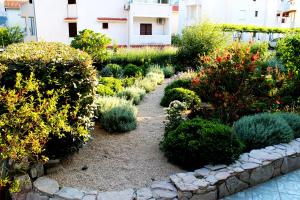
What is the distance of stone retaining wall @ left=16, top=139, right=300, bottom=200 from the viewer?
151 inches

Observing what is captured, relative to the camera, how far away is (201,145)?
4.47 metres

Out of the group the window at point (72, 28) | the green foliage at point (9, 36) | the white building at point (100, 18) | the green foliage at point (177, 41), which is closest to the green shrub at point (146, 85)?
the green foliage at point (177, 41)

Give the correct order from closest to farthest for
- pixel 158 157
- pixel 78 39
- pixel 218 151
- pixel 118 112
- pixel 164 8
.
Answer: pixel 218 151
pixel 158 157
pixel 118 112
pixel 78 39
pixel 164 8

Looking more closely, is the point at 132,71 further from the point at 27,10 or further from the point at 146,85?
the point at 27,10

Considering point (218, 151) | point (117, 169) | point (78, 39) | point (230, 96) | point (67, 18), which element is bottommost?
point (117, 169)

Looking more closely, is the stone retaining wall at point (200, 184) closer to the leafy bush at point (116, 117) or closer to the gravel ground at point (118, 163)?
the gravel ground at point (118, 163)

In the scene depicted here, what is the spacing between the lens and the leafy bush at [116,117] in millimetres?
6266

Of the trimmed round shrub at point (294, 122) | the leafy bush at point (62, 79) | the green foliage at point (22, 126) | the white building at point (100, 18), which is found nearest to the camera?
the green foliage at point (22, 126)

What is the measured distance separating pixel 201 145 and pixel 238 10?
105 feet

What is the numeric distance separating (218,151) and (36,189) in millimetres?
2740

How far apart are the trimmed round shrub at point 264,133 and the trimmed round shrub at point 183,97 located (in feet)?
6.93

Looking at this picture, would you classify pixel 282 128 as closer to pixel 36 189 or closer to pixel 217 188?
pixel 217 188

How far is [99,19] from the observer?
25109 mm

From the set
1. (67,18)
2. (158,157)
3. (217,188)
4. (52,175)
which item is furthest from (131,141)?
(67,18)
